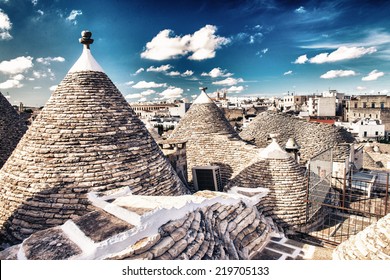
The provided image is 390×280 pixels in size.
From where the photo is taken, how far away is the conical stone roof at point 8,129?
825 centimetres

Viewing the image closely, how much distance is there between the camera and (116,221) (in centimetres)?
341

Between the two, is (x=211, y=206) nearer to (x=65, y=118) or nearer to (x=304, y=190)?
(x=65, y=118)

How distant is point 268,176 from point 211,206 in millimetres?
3170

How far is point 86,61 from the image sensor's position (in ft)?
18.2

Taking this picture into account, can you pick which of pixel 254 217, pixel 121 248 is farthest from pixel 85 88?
pixel 254 217

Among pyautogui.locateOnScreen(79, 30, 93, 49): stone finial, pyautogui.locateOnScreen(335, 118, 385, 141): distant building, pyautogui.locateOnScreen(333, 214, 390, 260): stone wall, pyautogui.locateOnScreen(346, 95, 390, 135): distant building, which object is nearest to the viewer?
pyautogui.locateOnScreen(333, 214, 390, 260): stone wall

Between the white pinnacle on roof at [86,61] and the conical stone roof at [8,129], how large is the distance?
14.6 ft

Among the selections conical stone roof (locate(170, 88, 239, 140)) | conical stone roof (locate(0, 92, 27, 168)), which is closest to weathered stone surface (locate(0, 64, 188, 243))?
conical stone roof (locate(0, 92, 27, 168))

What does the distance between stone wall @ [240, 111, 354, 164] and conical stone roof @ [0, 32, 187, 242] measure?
396 inches

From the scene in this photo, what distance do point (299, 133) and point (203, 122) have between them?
6865 millimetres

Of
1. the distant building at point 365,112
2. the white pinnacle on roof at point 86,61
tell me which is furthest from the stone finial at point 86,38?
the distant building at point 365,112

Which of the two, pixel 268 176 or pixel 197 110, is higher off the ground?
pixel 197 110

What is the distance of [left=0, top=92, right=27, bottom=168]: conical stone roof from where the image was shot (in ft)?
27.1

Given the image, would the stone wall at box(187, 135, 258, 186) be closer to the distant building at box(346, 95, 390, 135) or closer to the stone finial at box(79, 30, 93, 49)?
the stone finial at box(79, 30, 93, 49)
